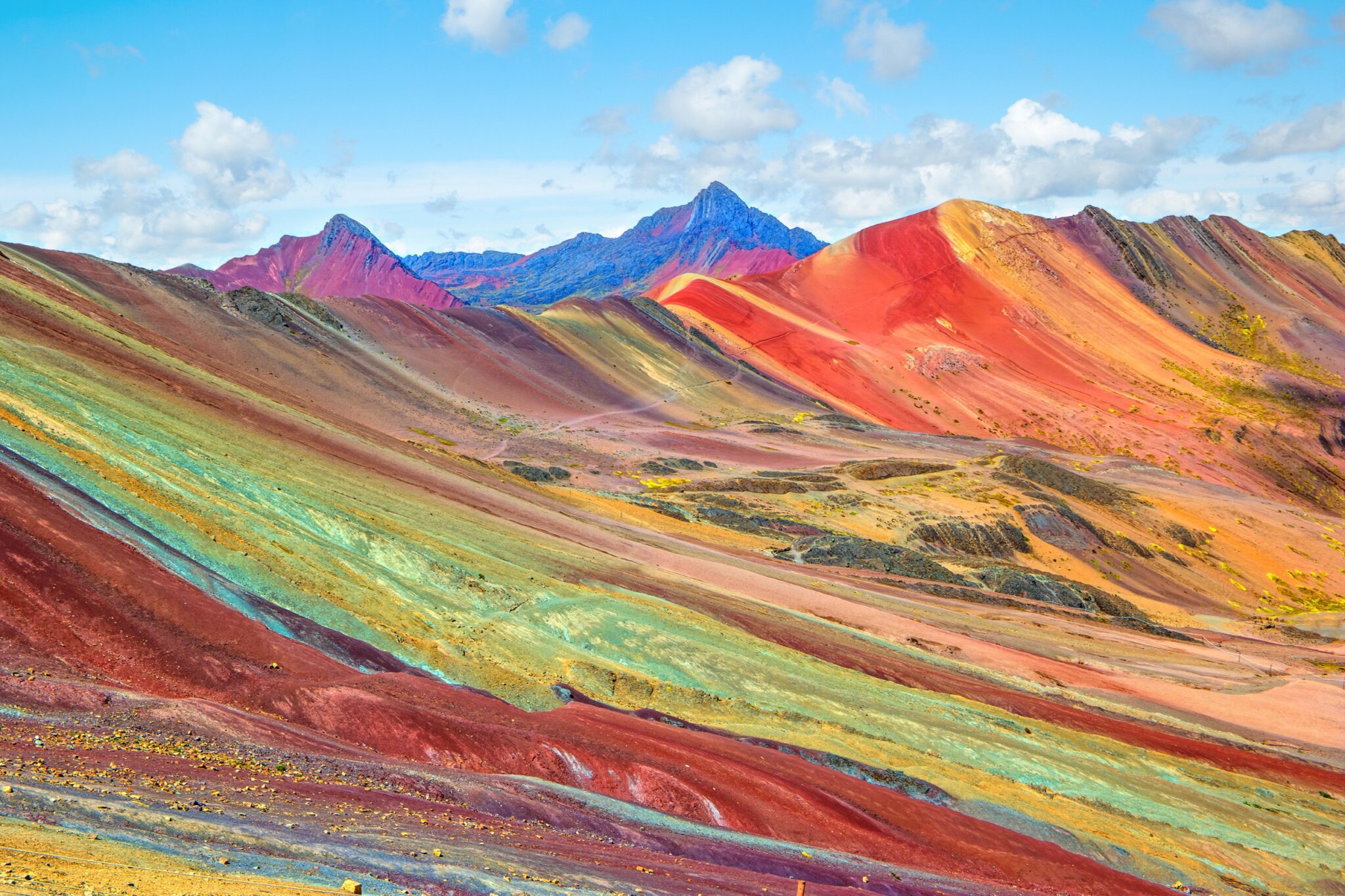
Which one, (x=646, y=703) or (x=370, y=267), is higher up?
(x=370, y=267)

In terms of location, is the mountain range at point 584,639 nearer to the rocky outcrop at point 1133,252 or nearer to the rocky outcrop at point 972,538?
the rocky outcrop at point 972,538

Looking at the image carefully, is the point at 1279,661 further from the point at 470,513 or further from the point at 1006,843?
the point at 470,513

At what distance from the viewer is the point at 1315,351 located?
10838 centimetres

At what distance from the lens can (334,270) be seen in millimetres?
167250

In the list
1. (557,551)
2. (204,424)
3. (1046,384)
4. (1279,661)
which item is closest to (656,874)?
(557,551)

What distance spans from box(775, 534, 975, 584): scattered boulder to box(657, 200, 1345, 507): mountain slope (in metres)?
46.3

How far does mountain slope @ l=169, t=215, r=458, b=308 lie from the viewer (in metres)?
162

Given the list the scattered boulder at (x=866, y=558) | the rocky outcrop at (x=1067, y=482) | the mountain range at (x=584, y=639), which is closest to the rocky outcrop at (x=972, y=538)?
the mountain range at (x=584, y=639)

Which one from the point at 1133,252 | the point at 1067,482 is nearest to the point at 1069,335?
the point at 1133,252

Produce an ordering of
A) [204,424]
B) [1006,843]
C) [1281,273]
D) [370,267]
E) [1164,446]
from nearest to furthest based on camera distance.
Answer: [1006,843]
[204,424]
[1164,446]
[1281,273]
[370,267]

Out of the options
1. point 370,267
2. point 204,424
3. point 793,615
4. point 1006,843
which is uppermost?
point 370,267

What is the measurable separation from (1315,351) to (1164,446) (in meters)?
39.4

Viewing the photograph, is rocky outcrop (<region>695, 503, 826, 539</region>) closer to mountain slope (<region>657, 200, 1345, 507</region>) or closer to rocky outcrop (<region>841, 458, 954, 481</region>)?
rocky outcrop (<region>841, 458, 954, 481</region>)

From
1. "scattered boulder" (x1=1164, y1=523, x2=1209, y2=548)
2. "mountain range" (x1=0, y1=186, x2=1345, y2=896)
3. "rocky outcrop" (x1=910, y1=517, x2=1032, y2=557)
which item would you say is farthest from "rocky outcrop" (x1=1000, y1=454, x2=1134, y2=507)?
"rocky outcrop" (x1=910, y1=517, x2=1032, y2=557)
